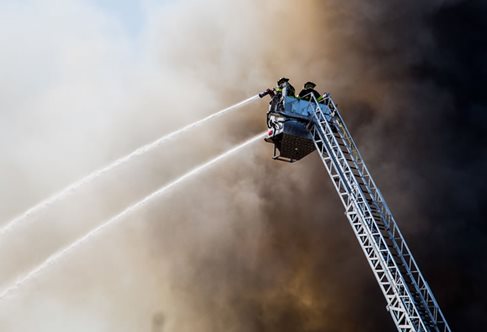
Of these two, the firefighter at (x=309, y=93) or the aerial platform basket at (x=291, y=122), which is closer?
the aerial platform basket at (x=291, y=122)

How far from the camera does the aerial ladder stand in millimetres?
19875

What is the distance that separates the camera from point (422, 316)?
64.0ft

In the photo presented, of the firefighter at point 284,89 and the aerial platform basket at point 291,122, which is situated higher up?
the firefighter at point 284,89

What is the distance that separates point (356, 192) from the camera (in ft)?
73.3

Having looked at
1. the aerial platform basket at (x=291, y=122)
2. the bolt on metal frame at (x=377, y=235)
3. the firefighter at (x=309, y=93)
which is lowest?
the bolt on metal frame at (x=377, y=235)

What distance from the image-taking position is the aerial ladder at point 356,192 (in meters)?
19.9

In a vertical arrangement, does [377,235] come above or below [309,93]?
below

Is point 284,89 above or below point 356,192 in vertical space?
above

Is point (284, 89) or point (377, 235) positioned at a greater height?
point (284, 89)

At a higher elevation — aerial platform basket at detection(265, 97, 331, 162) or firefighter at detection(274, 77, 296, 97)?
firefighter at detection(274, 77, 296, 97)

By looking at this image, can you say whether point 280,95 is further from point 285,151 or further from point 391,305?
point 391,305

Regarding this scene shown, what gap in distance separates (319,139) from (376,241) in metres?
6.36

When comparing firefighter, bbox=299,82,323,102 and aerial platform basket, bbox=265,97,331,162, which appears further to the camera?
firefighter, bbox=299,82,323,102

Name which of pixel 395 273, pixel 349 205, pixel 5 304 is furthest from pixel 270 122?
pixel 5 304
